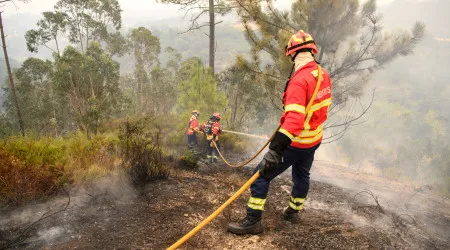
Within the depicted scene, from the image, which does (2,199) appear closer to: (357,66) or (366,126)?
(357,66)

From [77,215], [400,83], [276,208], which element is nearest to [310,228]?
[276,208]

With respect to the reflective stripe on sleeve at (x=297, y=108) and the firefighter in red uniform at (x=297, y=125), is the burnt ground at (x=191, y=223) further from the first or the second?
the reflective stripe on sleeve at (x=297, y=108)

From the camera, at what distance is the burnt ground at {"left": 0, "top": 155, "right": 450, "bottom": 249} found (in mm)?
2604

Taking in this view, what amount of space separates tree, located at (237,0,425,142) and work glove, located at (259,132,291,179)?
13.8ft

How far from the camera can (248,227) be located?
277cm

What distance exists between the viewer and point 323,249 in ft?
8.52

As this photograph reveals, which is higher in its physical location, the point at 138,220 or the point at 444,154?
the point at 138,220

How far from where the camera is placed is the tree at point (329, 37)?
6883 millimetres

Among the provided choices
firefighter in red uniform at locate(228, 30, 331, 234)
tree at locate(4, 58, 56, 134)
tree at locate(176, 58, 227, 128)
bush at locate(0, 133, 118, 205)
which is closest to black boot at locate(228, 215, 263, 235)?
firefighter in red uniform at locate(228, 30, 331, 234)

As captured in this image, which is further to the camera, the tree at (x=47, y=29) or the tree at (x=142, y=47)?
the tree at (x=142, y=47)

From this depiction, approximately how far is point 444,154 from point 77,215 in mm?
34459

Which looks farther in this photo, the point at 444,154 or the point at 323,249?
the point at 444,154

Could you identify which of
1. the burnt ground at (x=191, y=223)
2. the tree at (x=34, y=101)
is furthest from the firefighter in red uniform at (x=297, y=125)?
the tree at (x=34, y=101)

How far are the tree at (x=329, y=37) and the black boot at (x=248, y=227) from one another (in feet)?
13.6
